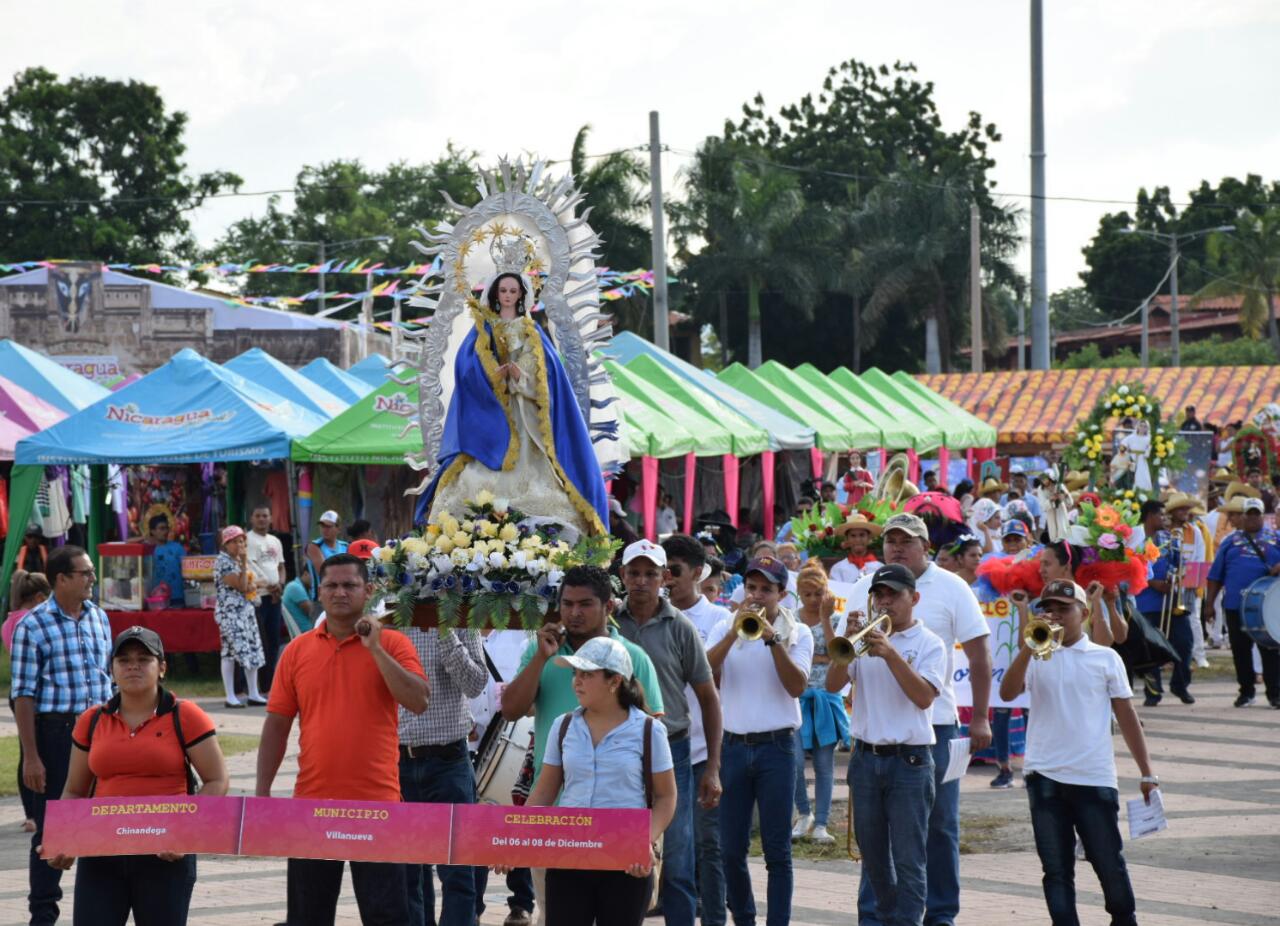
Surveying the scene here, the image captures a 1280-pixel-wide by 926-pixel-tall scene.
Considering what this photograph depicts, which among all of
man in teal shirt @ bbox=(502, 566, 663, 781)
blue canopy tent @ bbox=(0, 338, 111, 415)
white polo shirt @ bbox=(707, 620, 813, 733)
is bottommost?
white polo shirt @ bbox=(707, 620, 813, 733)

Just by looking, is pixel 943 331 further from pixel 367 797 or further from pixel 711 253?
pixel 367 797

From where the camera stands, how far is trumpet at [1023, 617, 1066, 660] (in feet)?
26.0

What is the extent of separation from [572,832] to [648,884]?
1.13 ft

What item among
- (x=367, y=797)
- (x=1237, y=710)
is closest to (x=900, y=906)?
(x=367, y=797)

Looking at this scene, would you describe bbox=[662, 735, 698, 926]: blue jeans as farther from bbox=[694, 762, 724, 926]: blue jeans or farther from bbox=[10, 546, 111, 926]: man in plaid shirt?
bbox=[10, 546, 111, 926]: man in plaid shirt

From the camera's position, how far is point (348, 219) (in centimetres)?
6819

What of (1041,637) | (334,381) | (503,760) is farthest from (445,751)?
(334,381)

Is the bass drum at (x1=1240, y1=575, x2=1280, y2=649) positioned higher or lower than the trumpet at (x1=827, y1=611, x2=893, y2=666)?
lower

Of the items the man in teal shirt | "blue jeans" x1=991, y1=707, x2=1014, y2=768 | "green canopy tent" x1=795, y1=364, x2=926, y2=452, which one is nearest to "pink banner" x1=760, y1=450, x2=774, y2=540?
"green canopy tent" x1=795, y1=364, x2=926, y2=452

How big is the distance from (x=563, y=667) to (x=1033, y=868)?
450 cm

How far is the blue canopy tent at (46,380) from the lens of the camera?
25.2m

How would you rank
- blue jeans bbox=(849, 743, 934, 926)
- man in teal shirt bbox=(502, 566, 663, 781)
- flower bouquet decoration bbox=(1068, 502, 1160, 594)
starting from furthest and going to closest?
flower bouquet decoration bbox=(1068, 502, 1160, 594)
blue jeans bbox=(849, 743, 934, 926)
man in teal shirt bbox=(502, 566, 663, 781)

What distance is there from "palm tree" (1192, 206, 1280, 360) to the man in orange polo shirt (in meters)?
63.9

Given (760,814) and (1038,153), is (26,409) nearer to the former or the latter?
(1038,153)
